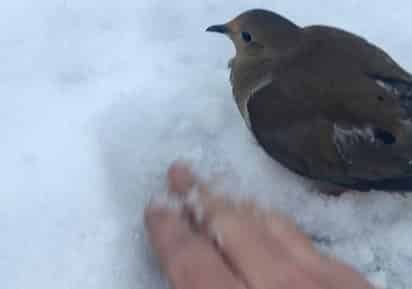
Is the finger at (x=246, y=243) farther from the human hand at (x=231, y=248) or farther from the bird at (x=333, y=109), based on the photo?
the bird at (x=333, y=109)

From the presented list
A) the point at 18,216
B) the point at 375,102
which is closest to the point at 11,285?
the point at 18,216

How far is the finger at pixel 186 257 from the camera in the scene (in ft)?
9.80

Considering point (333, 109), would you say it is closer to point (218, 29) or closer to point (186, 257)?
point (218, 29)

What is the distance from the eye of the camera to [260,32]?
3.76m

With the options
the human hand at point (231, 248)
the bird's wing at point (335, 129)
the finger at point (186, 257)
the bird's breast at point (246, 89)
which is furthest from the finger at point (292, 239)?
the bird's breast at point (246, 89)

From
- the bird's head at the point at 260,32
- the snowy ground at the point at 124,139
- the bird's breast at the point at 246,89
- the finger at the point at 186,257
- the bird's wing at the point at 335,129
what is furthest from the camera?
the bird's head at the point at 260,32

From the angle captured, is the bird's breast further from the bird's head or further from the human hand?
the human hand

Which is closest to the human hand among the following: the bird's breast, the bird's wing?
the bird's wing

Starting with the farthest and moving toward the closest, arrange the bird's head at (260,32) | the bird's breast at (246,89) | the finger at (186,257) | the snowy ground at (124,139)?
the bird's head at (260,32) < the bird's breast at (246,89) < the snowy ground at (124,139) < the finger at (186,257)

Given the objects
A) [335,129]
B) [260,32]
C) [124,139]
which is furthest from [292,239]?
[260,32]

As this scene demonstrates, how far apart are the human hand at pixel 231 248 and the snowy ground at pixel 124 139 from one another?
15 cm

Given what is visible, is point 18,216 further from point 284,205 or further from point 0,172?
point 284,205

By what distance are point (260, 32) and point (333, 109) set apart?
0.47 m

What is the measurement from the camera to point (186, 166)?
3342 millimetres
